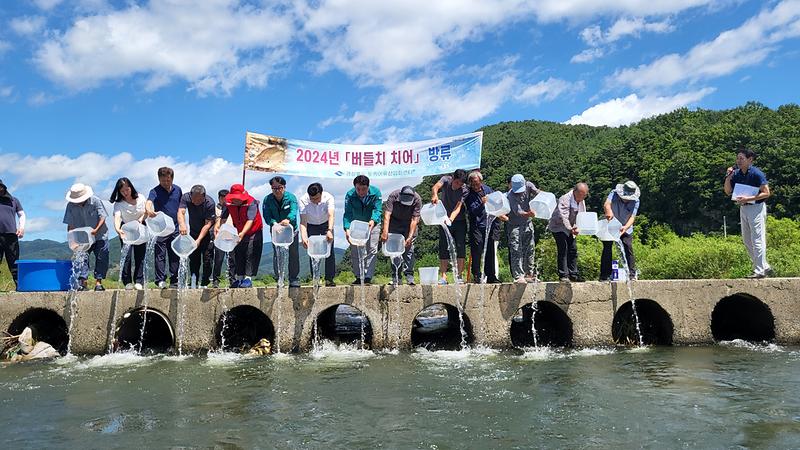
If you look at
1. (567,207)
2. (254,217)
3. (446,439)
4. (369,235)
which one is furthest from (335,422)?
(567,207)

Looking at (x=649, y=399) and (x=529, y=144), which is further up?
(x=529, y=144)

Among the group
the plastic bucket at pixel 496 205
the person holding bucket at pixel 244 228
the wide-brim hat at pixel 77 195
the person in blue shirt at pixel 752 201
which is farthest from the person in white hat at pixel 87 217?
the person in blue shirt at pixel 752 201

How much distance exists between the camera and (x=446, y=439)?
4.56m

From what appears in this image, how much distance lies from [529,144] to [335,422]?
87211 millimetres

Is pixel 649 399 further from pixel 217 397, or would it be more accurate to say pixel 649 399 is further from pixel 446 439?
pixel 217 397

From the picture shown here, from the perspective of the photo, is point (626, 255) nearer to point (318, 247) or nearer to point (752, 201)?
point (752, 201)

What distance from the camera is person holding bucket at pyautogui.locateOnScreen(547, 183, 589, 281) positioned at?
9.10 meters

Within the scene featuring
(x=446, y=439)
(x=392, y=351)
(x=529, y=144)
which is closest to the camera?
(x=446, y=439)

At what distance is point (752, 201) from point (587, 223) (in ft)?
8.07

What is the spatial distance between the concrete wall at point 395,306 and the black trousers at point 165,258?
0.55 metres

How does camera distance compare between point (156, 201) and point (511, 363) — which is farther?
point (156, 201)

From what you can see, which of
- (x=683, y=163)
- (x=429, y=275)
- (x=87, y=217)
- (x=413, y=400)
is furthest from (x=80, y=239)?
(x=683, y=163)

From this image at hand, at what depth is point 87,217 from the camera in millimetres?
9344

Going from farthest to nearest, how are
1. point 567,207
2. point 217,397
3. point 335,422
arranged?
point 567,207 → point 217,397 → point 335,422
